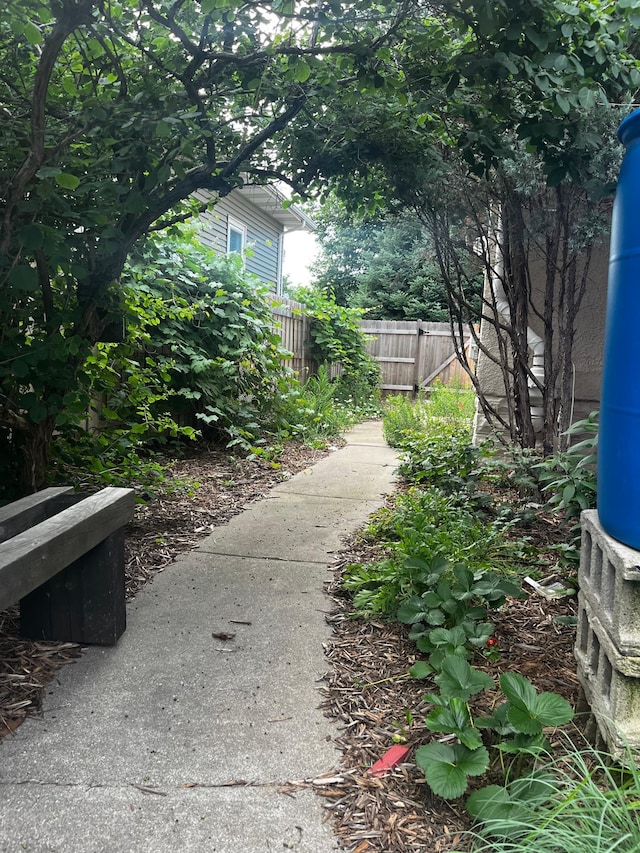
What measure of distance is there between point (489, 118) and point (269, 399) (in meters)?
4.51

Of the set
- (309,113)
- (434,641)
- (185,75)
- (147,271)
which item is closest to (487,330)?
(309,113)

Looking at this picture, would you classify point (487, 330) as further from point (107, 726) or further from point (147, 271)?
point (107, 726)

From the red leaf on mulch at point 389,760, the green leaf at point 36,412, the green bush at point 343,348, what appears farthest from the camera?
the green bush at point 343,348

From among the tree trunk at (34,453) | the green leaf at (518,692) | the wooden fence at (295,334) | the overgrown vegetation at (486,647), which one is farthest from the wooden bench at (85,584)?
the wooden fence at (295,334)

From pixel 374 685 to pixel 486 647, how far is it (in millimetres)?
463

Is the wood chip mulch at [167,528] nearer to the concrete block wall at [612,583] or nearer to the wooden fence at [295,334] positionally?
the concrete block wall at [612,583]

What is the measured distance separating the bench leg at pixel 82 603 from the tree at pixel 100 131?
3.07 ft

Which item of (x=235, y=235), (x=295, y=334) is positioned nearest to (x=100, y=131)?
(x=295, y=334)

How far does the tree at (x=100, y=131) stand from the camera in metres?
2.51

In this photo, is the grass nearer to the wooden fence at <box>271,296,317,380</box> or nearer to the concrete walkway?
the concrete walkway

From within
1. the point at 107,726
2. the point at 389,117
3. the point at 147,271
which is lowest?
the point at 107,726

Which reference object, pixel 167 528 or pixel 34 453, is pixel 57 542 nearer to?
pixel 34 453

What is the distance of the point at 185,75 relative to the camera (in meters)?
2.78

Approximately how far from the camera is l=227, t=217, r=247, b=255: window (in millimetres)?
12227
